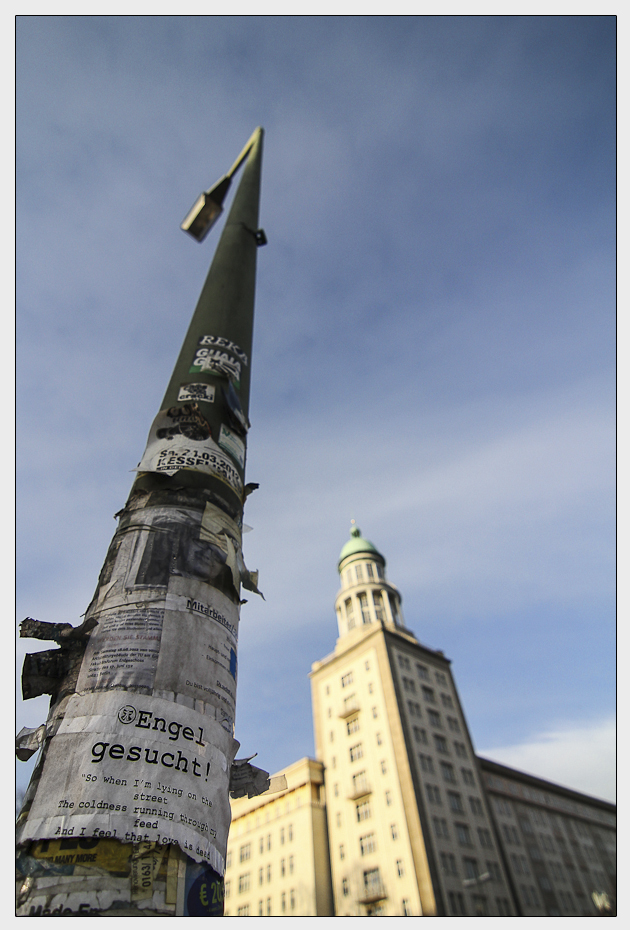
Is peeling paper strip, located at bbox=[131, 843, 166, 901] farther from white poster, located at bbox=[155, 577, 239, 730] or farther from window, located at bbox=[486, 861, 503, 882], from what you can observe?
window, located at bbox=[486, 861, 503, 882]

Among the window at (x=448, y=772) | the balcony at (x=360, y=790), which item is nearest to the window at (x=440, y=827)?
the window at (x=448, y=772)

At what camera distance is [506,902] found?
47.4 m

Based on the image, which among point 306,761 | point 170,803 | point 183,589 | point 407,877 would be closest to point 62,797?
point 170,803

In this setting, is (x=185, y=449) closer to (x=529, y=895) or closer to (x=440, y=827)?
(x=440, y=827)

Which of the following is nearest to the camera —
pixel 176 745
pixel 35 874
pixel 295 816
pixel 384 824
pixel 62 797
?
pixel 35 874

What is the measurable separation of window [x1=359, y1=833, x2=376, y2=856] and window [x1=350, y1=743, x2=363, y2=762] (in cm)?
628

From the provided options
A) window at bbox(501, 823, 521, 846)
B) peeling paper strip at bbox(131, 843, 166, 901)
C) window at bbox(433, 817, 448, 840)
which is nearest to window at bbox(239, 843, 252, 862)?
window at bbox(433, 817, 448, 840)

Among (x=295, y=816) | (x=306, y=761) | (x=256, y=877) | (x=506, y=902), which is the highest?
(x=306, y=761)

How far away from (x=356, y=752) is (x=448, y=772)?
8754 mm

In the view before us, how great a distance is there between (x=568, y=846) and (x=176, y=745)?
77762 millimetres

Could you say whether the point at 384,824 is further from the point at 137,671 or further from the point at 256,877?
the point at 137,671

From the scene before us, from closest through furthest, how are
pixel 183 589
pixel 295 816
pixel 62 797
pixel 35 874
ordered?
pixel 35 874 → pixel 62 797 → pixel 183 589 → pixel 295 816

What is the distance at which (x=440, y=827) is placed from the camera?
1825 inches

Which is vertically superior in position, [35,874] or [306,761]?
[306,761]
